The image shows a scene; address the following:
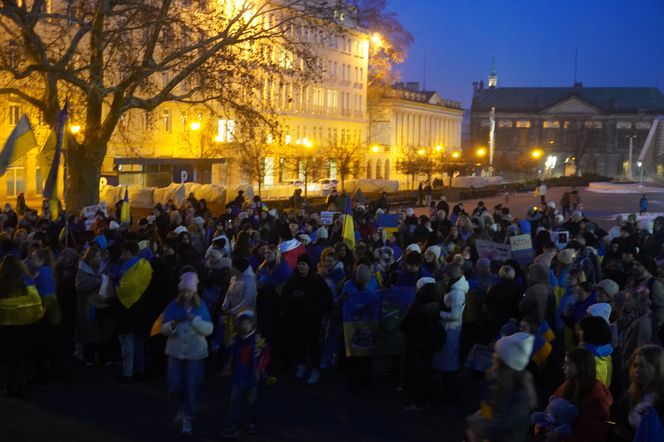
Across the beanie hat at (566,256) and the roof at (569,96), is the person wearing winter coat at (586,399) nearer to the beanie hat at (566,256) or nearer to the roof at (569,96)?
the beanie hat at (566,256)

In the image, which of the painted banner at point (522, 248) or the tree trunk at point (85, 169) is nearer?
the painted banner at point (522, 248)

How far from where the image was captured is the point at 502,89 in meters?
150

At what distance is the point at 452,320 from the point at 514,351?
12.9 ft

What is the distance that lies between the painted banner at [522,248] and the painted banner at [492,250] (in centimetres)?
71

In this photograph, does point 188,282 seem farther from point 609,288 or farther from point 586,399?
point 609,288

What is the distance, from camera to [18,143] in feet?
46.9

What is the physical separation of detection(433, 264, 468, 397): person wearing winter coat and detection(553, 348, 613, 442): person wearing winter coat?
349 centimetres

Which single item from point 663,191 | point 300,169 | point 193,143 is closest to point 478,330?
point 193,143

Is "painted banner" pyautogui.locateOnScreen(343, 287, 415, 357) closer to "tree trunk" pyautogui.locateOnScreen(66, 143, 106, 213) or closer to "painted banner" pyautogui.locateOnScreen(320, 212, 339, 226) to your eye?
"painted banner" pyautogui.locateOnScreen(320, 212, 339, 226)

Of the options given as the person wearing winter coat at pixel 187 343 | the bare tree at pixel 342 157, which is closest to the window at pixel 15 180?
the bare tree at pixel 342 157

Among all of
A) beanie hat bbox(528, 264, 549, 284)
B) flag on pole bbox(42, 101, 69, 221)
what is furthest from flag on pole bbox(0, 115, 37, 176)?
beanie hat bbox(528, 264, 549, 284)

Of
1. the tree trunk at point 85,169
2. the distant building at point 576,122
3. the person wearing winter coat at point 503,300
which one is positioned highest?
the distant building at point 576,122

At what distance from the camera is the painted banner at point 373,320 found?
32.7 feet

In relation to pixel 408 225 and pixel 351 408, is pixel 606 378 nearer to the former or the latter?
pixel 351 408
